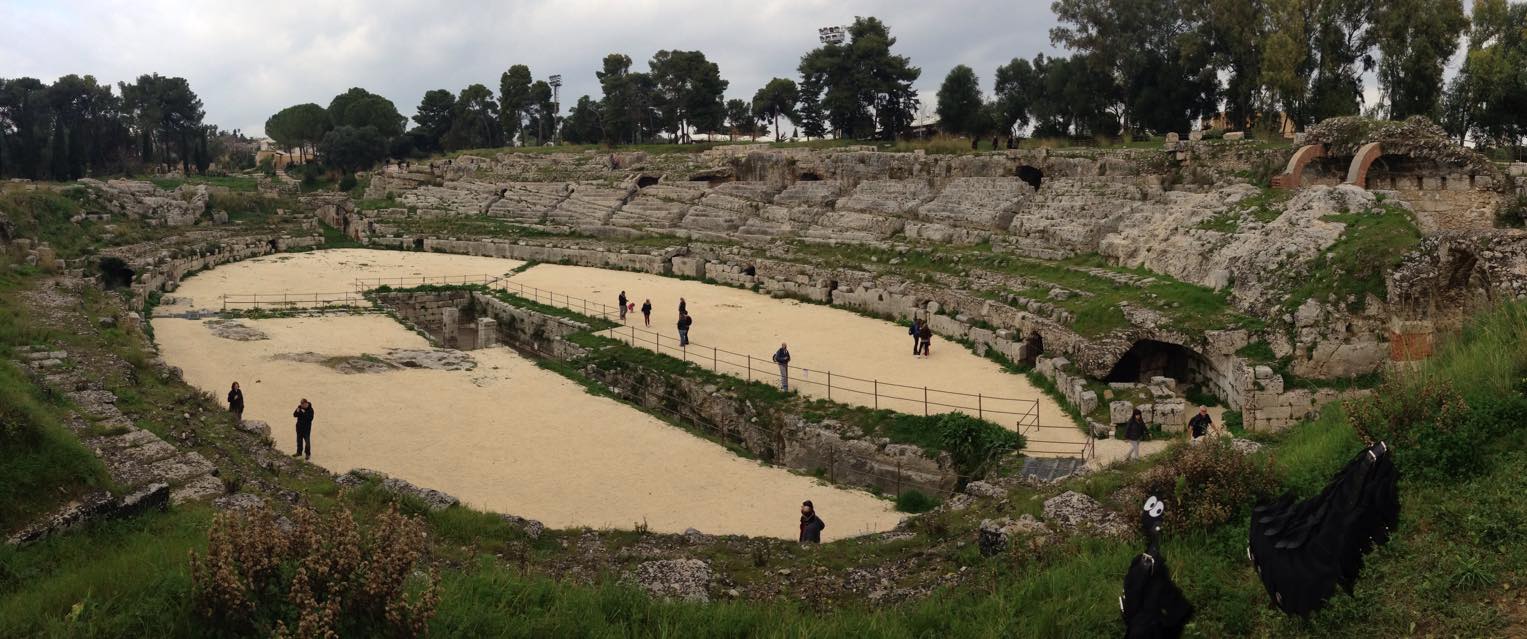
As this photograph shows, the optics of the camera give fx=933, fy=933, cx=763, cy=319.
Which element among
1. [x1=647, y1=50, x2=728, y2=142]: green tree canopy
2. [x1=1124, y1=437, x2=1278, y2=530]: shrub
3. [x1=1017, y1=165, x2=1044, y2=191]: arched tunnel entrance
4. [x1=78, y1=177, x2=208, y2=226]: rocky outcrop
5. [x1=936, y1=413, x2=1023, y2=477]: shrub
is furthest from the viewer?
[x1=647, y1=50, x2=728, y2=142]: green tree canopy

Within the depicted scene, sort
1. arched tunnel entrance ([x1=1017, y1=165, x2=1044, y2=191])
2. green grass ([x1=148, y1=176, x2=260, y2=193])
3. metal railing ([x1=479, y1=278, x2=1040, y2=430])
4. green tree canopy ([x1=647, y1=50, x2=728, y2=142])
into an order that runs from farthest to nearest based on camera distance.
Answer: green tree canopy ([x1=647, y1=50, x2=728, y2=142])
green grass ([x1=148, y1=176, x2=260, y2=193])
arched tunnel entrance ([x1=1017, y1=165, x2=1044, y2=191])
metal railing ([x1=479, y1=278, x2=1040, y2=430])

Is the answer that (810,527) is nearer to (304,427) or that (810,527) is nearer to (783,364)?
(783,364)

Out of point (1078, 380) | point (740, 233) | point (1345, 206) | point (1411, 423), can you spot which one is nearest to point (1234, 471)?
point (1411, 423)

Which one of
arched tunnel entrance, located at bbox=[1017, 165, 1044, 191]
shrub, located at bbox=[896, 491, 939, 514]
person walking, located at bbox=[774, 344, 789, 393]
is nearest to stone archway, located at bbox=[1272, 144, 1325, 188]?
arched tunnel entrance, located at bbox=[1017, 165, 1044, 191]

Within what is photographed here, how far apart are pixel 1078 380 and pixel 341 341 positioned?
18.4 m

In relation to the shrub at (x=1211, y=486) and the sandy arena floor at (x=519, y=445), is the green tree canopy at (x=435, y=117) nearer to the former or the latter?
the sandy arena floor at (x=519, y=445)

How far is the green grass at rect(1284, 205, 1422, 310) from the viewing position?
1586 centimetres

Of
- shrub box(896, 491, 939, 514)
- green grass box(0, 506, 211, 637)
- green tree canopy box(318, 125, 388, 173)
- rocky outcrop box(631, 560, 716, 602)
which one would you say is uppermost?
green tree canopy box(318, 125, 388, 173)

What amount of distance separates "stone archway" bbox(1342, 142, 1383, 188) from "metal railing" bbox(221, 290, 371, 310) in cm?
2850

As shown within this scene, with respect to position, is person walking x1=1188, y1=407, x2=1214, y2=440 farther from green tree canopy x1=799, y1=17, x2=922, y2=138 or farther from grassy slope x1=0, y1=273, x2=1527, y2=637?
green tree canopy x1=799, y1=17, x2=922, y2=138

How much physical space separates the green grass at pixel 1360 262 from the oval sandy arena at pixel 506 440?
8912 mm

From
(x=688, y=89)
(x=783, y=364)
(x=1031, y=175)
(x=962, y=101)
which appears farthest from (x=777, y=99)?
(x=783, y=364)

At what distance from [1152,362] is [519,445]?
12145 millimetres

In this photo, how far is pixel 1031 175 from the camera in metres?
34.8
